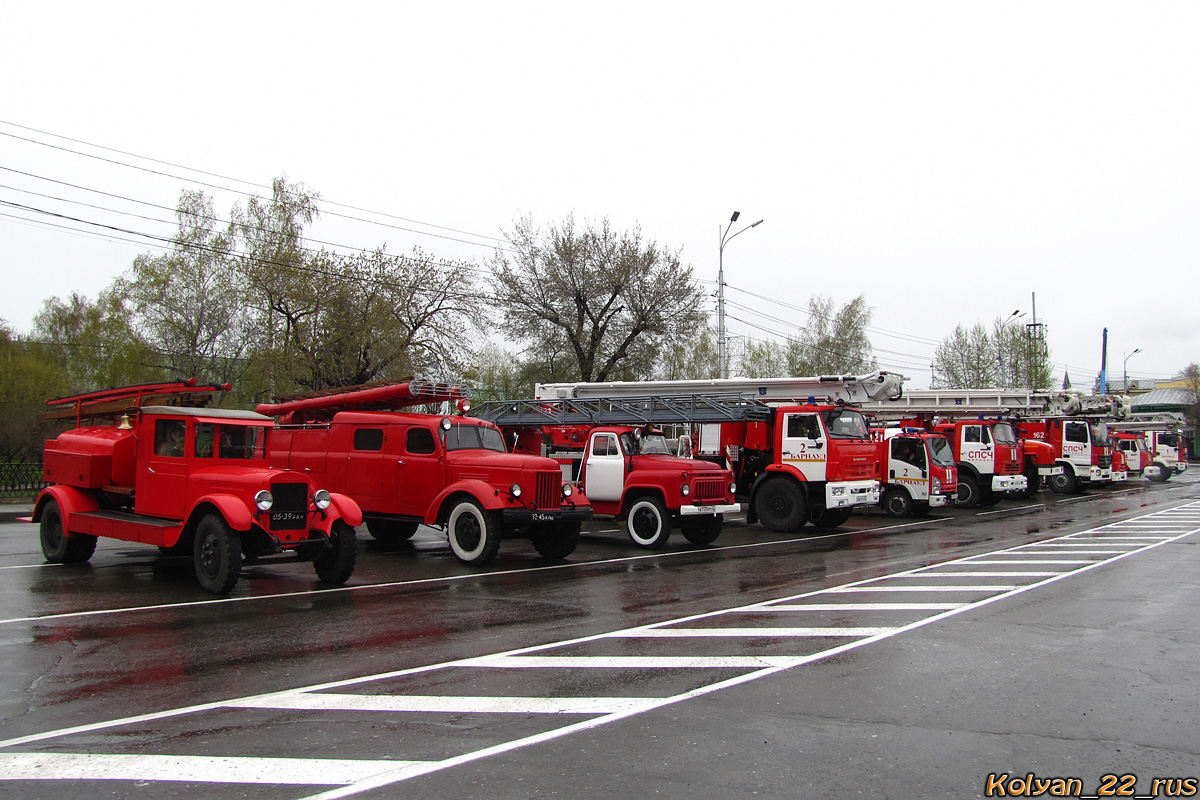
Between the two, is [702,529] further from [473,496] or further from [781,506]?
[473,496]

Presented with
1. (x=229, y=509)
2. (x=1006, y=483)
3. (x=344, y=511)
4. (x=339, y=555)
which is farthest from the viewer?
(x=1006, y=483)

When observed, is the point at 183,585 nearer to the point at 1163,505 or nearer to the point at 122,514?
the point at 122,514

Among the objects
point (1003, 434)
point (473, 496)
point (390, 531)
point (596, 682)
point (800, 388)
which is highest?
point (800, 388)

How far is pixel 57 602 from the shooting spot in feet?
31.9

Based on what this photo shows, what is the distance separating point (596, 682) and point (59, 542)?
9.91 meters

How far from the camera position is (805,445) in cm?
1927

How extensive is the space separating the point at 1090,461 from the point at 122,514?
3257 centimetres

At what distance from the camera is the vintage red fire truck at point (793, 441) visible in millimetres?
19156

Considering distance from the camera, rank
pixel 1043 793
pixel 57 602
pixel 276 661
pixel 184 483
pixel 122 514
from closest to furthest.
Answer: pixel 1043 793 < pixel 276 661 < pixel 57 602 < pixel 184 483 < pixel 122 514

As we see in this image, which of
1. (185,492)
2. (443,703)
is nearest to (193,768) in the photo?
(443,703)

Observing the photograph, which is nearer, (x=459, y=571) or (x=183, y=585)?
(x=183, y=585)

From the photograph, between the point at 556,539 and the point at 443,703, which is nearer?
the point at 443,703

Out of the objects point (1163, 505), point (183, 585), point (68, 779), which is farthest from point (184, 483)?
point (1163, 505)

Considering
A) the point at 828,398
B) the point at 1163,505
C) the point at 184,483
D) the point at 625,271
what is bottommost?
the point at 1163,505
